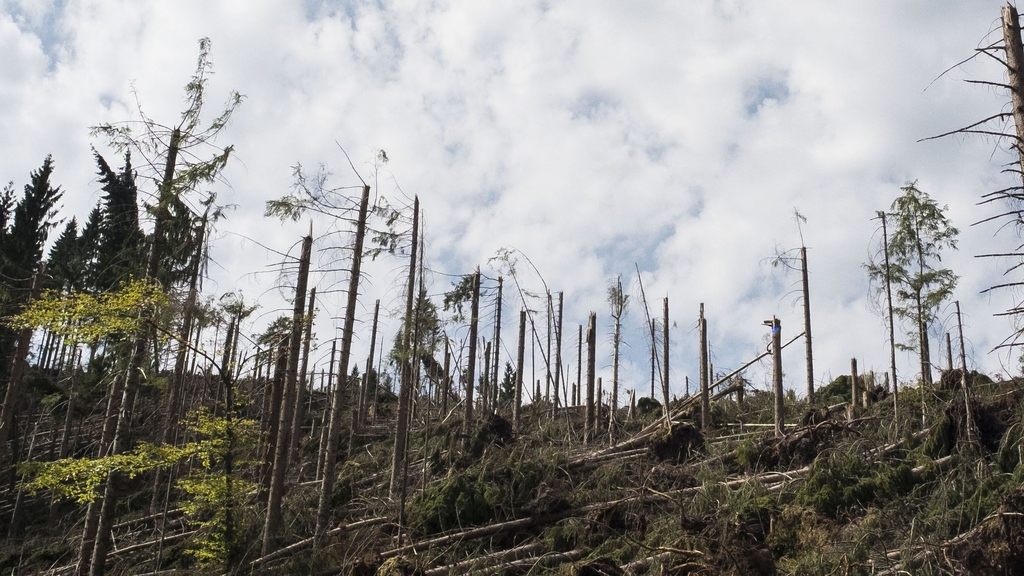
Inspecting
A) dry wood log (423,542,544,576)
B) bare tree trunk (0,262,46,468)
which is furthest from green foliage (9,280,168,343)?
dry wood log (423,542,544,576)

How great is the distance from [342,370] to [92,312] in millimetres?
4773

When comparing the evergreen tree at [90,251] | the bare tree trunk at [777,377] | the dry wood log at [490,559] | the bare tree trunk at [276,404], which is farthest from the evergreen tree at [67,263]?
the bare tree trunk at [777,377]

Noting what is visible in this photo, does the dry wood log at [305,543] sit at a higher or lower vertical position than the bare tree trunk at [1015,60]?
lower

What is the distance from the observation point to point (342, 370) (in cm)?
1628

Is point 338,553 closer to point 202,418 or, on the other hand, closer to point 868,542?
point 202,418

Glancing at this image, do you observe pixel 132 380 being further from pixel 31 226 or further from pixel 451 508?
pixel 31 226

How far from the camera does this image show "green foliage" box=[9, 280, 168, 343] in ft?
47.5

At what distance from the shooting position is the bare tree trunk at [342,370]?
53.0ft

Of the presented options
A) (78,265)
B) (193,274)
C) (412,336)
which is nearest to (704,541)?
(412,336)

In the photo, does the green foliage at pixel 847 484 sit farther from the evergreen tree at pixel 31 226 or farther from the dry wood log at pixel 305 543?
the evergreen tree at pixel 31 226

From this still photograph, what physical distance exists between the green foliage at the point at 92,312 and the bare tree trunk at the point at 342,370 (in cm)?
360

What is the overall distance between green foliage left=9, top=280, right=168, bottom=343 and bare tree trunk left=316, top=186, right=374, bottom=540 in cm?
360

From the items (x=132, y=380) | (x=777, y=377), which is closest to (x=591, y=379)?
(x=777, y=377)

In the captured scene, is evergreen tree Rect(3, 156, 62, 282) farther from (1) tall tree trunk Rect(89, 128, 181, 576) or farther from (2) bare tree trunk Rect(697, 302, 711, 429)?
(2) bare tree trunk Rect(697, 302, 711, 429)
